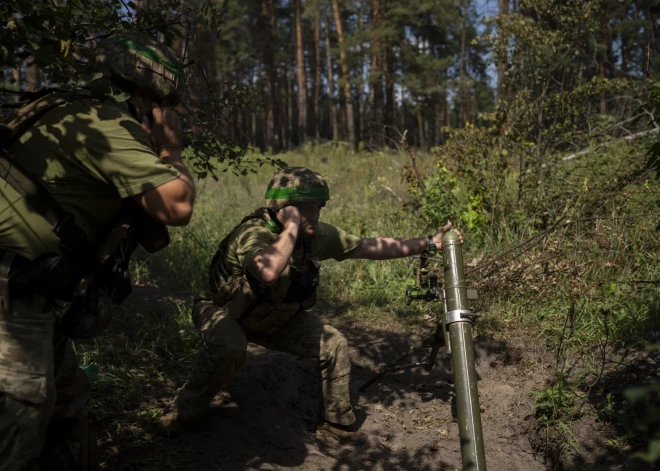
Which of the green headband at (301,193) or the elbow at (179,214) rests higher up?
the green headband at (301,193)

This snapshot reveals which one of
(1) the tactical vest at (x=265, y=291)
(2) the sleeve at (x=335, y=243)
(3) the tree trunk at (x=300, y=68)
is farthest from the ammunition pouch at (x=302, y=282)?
(3) the tree trunk at (x=300, y=68)

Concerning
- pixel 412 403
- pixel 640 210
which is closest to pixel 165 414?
pixel 412 403

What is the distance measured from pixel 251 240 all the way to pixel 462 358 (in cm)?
130

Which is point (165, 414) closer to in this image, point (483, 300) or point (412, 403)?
point (412, 403)

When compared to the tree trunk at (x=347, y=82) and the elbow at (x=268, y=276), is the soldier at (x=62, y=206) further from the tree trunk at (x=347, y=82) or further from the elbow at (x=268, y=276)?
the tree trunk at (x=347, y=82)

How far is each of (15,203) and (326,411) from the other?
2403 millimetres

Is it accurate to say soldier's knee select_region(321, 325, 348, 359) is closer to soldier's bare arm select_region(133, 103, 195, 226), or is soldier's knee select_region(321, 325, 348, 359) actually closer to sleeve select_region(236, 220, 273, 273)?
sleeve select_region(236, 220, 273, 273)

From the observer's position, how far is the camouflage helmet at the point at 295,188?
11.1 ft

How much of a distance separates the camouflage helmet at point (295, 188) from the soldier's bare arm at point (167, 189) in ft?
3.54

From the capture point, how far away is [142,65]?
2.35 meters

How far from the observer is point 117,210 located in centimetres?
231

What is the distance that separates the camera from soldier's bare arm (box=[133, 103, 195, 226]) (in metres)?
2.13

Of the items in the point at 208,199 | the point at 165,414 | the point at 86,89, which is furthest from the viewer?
the point at 208,199

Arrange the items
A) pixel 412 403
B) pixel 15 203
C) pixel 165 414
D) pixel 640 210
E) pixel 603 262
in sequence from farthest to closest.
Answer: pixel 640 210, pixel 603 262, pixel 412 403, pixel 165 414, pixel 15 203
